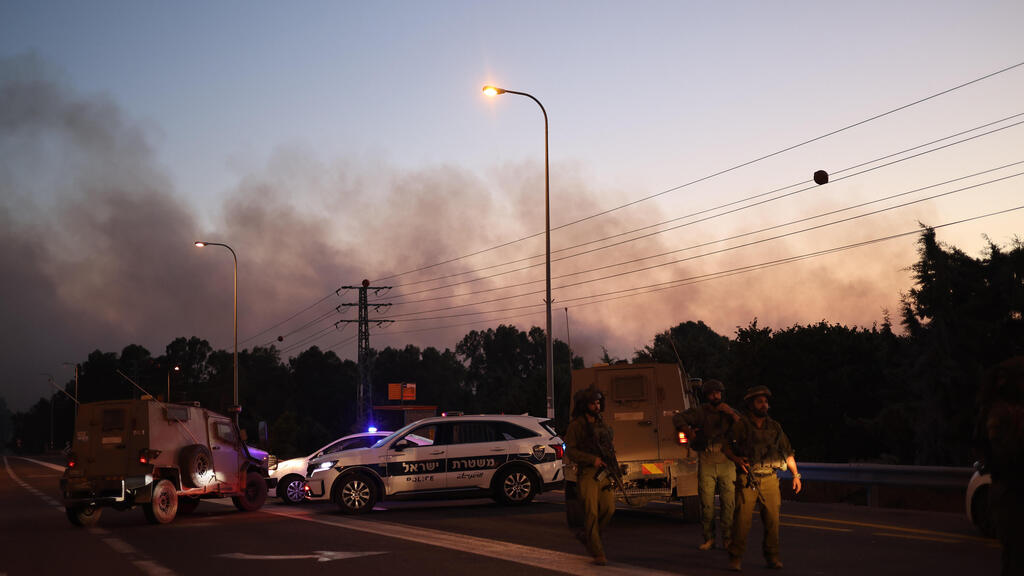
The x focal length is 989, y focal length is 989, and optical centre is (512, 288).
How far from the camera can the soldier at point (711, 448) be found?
11.6 meters

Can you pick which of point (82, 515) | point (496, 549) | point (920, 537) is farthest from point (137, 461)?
point (920, 537)

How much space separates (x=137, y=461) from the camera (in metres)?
17.9

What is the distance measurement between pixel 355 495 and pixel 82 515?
16.2 feet

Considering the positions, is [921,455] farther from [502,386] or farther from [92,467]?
[502,386]

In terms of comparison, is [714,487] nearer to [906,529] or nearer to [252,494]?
[906,529]

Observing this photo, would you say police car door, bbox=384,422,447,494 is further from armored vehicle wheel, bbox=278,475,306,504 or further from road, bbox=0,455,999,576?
armored vehicle wheel, bbox=278,475,306,504

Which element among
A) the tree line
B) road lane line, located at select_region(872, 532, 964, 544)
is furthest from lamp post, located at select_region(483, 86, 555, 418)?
road lane line, located at select_region(872, 532, 964, 544)

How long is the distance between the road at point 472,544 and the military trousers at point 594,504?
0.28 m

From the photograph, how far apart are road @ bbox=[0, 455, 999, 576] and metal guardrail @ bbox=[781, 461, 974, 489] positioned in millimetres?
650

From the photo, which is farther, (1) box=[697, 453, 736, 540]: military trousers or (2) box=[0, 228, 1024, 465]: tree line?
(2) box=[0, 228, 1024, 465]: tree line

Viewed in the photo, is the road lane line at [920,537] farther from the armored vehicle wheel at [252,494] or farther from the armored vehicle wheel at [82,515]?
the armored vehicle wheel at [82,515]

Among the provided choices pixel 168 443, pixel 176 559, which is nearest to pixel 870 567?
pixel 176 559

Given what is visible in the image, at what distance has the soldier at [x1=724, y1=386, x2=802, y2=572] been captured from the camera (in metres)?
10.4

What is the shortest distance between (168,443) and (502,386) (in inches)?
5768
